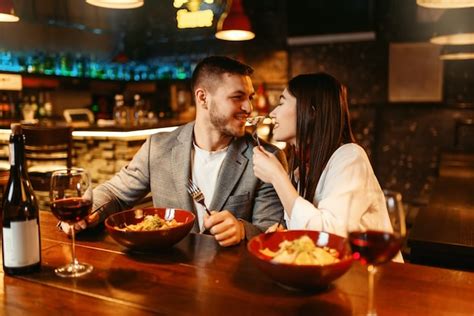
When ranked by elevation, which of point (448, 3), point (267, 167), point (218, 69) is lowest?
point (267, 167)

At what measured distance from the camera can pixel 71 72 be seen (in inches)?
297

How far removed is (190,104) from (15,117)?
3018 mm

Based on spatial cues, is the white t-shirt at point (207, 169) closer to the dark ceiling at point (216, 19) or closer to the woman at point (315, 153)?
the woman at point (315, 153)

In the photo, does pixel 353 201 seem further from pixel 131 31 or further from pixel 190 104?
pixel 131 31

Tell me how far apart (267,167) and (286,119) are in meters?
0.28

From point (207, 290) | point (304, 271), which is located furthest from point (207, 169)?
point (304, 271)

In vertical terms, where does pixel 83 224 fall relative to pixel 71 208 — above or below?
below

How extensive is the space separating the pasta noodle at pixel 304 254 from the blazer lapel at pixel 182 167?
0.93 metres

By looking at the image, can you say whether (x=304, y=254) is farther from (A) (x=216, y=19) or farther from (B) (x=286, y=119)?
(A) (x=216, y=19)

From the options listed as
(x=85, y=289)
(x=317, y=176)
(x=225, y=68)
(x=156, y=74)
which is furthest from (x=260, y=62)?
(x=85, y=289)

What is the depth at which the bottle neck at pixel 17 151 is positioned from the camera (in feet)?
3.95

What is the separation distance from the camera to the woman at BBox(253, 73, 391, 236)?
5.15ft

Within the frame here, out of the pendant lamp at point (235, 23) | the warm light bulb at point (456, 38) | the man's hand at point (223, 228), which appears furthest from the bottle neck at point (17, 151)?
the pendant lamp at point (235, 23)

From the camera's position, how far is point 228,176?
201 centimetres
